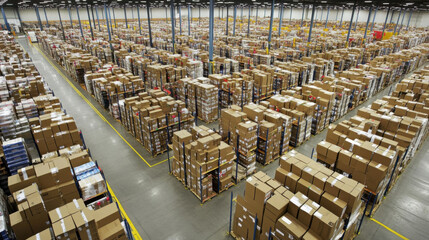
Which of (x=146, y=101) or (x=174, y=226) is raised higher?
(x=146, y=101)

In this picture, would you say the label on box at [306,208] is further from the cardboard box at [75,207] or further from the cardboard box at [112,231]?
the cardboard box at [75,207]

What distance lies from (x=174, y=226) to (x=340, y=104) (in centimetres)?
886

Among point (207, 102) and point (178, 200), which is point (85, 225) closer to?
point (178, 200)

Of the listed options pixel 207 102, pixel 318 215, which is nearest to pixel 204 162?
pixel 318 215

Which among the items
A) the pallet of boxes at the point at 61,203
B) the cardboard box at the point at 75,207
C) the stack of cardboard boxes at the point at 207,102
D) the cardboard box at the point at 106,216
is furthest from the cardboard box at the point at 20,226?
the stack of cardboard boxes at the point at 207,102

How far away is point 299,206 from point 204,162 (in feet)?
8.74

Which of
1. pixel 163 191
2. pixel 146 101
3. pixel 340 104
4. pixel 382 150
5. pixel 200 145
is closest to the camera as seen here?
pixel 382 150

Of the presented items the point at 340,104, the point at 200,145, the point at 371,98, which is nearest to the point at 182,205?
the point at 200,145

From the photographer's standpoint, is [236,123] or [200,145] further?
[236,123]

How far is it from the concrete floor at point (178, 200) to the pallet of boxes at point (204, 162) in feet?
1.00

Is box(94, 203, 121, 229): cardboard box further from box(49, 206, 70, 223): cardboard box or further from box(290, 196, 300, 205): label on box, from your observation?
box(290, 196, 300, 205): label on box

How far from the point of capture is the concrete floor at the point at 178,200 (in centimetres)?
572

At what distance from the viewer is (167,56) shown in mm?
17578

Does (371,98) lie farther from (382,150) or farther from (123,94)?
(123,94)
